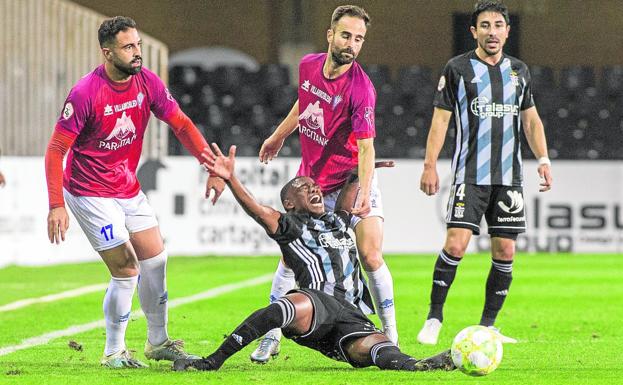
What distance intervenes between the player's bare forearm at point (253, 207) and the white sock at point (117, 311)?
0.81 meters

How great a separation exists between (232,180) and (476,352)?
143 centimetres

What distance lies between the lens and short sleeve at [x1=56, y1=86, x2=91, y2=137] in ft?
21.8

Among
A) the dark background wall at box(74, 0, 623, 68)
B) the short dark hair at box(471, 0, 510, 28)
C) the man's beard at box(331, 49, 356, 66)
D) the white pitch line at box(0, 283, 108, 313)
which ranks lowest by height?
the white pitch line at box(0, 283, 108, 313)

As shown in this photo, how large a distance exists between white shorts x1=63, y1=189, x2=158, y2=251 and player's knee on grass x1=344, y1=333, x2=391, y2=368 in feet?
4.32

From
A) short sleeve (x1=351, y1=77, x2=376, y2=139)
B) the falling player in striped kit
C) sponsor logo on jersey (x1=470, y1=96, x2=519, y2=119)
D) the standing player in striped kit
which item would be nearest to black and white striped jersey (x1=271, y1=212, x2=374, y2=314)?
the falling player in striped kit

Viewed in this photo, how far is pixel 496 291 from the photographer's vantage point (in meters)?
8.21

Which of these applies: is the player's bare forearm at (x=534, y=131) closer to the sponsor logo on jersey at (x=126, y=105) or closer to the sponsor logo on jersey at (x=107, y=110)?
the sponsor logo on jersey at (x=126, y=105)

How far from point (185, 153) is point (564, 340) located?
40.6 feet

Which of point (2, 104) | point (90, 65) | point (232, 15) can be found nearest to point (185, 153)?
point (90, 65)

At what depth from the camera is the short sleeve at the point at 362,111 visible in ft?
23.5

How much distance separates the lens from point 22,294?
12125 millimetres

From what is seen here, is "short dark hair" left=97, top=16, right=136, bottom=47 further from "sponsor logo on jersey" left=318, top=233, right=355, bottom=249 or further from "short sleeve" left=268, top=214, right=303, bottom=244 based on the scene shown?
"sponsor logo on jersey" left=318, top=233, right=355, bottom=249

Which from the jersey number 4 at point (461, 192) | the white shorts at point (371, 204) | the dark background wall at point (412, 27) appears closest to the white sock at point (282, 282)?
the white shorts at point (371, 204)

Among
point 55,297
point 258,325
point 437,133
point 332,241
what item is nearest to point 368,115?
point 332,241
